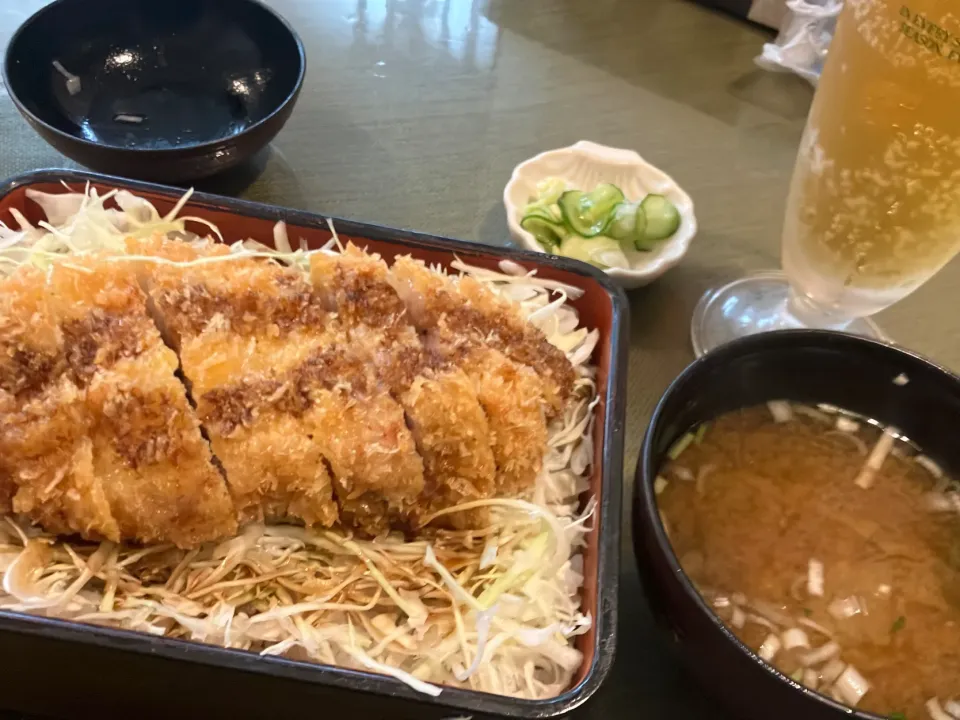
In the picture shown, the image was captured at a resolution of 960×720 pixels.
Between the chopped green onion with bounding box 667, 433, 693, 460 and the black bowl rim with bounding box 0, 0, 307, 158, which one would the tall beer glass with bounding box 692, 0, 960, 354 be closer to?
the chopped green onion with bounding box 667, 433, 693, 460

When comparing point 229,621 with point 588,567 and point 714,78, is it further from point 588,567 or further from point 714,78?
point 714,78

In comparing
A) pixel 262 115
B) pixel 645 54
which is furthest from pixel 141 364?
pixel 645 54

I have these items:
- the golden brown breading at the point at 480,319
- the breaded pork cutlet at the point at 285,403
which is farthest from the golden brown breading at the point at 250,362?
Result: the golden brown breading at the point at 480,319

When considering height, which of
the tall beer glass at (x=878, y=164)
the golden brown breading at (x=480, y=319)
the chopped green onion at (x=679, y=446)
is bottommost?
the chopped green onion at (x=679, y=446)

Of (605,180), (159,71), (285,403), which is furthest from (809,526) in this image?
(159,71)

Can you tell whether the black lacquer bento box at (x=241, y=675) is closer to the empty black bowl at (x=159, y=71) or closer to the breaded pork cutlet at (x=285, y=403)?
the breaded pork cutlet at (x=285, y=403)

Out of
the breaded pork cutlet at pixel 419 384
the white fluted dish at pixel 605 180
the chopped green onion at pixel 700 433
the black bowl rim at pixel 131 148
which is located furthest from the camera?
the white fluted dish at pixel 605 180
